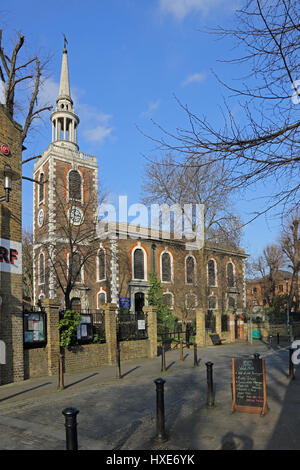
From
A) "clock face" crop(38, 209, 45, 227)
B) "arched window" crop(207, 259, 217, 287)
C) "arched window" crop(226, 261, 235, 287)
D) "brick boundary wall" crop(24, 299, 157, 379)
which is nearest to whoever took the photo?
"brick boundary wall" crop(24, 299, 157, 379)

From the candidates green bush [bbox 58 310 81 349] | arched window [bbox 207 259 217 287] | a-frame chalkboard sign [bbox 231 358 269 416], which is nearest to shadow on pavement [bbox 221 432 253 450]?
a-frame chalkboard sign [bbox 231 358 269 416]

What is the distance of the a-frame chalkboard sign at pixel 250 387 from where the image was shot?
24.3 feet

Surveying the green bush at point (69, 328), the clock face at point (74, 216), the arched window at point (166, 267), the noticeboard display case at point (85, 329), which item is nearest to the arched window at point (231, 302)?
the arched window at point (166, 267)

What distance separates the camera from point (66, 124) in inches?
1597

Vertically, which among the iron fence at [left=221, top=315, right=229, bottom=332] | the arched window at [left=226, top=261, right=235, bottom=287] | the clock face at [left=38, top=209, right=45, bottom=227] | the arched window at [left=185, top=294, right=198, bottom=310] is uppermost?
the clock face at [left=38, top=209, right=45, bottom=227]

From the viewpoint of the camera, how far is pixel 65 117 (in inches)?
1570

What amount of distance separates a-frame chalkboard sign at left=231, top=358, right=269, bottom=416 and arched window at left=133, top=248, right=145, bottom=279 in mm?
27522

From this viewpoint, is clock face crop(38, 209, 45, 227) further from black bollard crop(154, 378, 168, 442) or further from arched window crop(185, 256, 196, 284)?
black bollard crop(154, 378, 168, 442)

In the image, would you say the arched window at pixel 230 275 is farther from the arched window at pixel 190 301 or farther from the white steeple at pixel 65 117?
the white steeple at pixel 65 117

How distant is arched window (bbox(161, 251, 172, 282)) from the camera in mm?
37519

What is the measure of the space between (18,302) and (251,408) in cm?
799

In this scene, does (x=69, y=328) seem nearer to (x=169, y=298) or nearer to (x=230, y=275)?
(x=169, y=298)

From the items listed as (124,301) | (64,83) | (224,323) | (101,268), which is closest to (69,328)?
(124,301)
